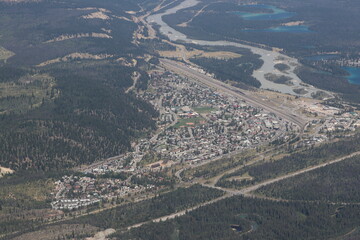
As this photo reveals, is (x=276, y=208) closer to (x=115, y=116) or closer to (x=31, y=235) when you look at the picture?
(x=31, y=235)

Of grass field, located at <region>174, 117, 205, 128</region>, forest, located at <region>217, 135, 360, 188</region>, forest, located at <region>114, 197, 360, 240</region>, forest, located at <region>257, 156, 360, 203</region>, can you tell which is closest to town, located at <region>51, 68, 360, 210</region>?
grass field, located at <region>174, 117, 205, 128</region>

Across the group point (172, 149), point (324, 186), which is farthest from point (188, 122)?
point (324, 186)

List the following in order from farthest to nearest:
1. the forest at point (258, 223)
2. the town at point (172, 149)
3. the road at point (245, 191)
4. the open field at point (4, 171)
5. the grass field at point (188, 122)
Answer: the grass field at point (188, 122), the open field at point (4, 171), the town at point (172, 149), the road at point (245, 191), the forest at point (258, 223)

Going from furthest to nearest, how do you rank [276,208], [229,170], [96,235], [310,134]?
[310,134]
[229,170]
[276,208]
[96,235]

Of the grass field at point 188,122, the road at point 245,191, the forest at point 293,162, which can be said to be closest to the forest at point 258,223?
the road at point 245,191

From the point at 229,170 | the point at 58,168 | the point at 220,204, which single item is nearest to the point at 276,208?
the point at 220,204

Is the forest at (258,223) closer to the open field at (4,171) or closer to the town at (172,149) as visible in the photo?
the town at (172,149)

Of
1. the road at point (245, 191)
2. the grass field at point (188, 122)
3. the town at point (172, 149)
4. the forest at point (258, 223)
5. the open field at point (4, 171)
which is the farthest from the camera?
the grass field at point (188, 122)

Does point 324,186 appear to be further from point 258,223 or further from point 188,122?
point 188,122

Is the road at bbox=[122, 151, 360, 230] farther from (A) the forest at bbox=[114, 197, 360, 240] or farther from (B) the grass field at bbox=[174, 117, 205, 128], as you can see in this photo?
(B) the grass field at bbox=[174, 117, 205, 128]

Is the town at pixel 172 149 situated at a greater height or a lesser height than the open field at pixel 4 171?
lesser

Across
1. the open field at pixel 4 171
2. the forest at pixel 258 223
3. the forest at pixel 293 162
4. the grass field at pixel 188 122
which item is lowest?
the forest at pixel 293 162
